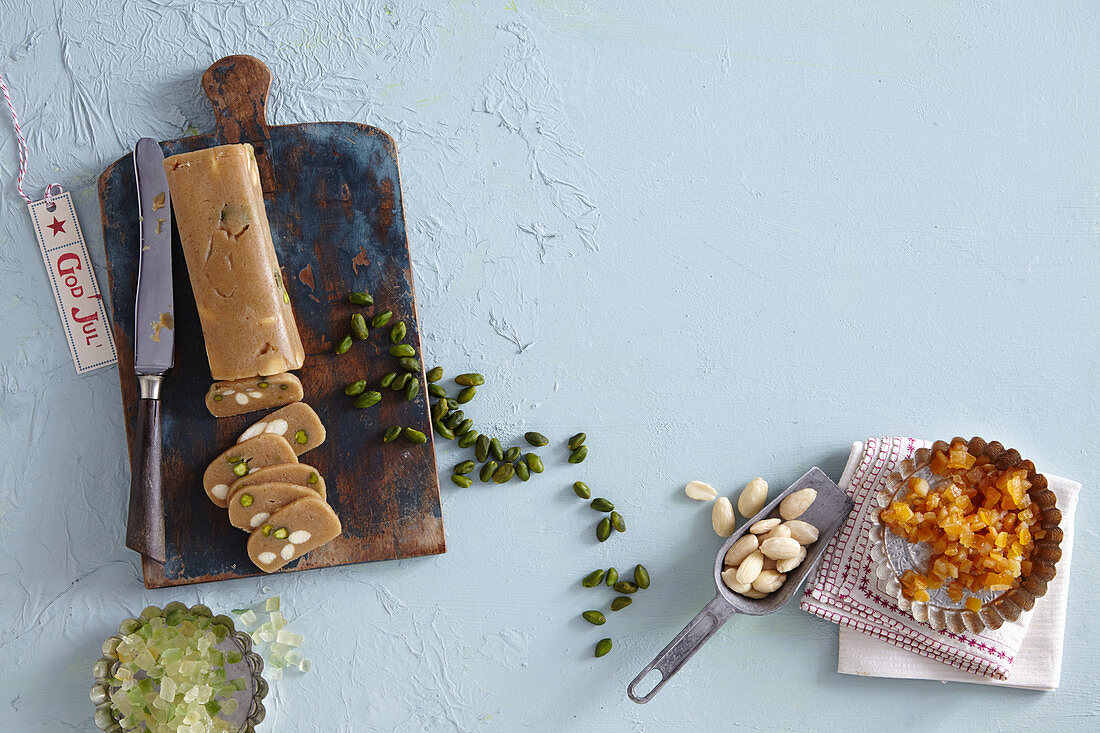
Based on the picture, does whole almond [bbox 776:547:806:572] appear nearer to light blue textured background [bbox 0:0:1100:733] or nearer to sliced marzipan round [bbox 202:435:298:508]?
light blue textured background [bbox 0:0:1100:733]

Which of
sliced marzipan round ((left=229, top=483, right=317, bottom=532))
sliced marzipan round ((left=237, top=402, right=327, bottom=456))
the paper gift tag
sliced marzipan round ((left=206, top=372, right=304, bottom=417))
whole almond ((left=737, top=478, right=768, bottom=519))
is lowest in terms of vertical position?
whole almond ((left=737, top=478, right=768, bottom=519))

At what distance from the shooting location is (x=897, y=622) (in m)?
1.71

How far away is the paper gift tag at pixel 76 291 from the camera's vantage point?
1.74m

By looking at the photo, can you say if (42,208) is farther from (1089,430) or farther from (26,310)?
(1089,430)

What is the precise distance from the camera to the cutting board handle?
66.7 inches

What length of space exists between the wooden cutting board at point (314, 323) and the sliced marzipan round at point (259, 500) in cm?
8

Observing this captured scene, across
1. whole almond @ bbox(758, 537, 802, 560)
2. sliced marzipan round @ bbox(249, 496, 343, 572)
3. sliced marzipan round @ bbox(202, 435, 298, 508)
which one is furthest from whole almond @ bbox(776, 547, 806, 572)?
sliced marzipan round @ bbox(202, 435, 298, 508)

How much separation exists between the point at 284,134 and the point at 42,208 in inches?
23.4

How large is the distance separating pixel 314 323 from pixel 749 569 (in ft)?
3.77

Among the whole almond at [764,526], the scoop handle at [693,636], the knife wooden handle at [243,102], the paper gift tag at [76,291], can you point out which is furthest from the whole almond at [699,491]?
the paper gift tag at [76,291]

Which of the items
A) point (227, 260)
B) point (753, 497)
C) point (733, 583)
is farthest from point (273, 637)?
point (753, 497)

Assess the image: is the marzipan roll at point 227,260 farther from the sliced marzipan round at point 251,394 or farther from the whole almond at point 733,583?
the whole almond at point 733,583

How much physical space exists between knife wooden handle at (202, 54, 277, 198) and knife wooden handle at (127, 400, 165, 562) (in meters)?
0.57

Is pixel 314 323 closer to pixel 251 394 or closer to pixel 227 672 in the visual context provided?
pixel 251 394
